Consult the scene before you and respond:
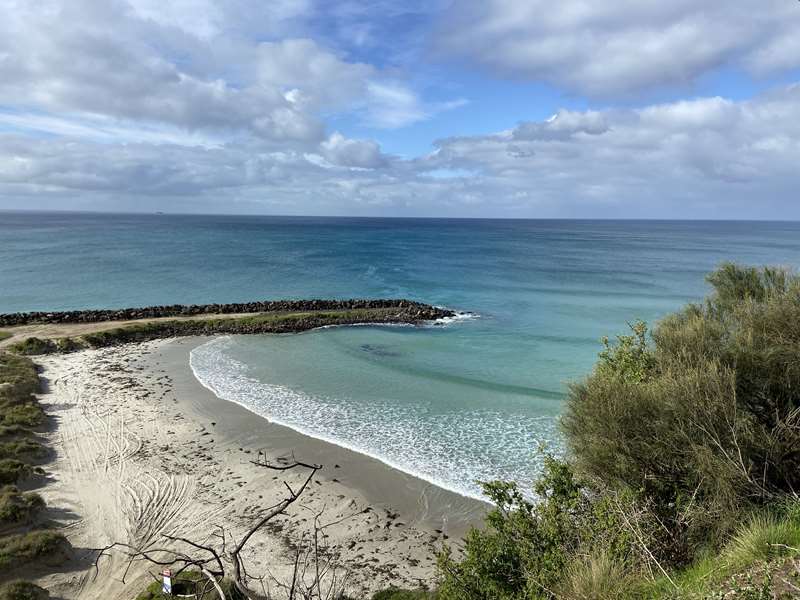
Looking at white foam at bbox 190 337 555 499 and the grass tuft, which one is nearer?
the grass tuft

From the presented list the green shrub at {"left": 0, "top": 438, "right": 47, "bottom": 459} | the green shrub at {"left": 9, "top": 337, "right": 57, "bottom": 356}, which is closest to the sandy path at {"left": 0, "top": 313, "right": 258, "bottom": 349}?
the green shrub at {"left": 9, "top": 337, "right": 57, "bottom": 356}

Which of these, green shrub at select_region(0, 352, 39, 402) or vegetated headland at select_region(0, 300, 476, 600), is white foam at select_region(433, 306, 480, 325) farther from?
green shrub at select_region(0, 352, 39, 402)

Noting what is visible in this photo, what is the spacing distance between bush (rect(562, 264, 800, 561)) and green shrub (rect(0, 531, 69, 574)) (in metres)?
13.4

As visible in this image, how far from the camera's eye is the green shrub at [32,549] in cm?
1217

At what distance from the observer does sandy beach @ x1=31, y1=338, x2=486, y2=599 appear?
12961 mm

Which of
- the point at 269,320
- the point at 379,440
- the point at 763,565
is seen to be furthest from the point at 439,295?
the point at 763,565

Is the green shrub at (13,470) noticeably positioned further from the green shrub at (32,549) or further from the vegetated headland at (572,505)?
the green shrub at (32,549)

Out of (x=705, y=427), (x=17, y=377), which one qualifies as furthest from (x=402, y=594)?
(x=17, y=377)

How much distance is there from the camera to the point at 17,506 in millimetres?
14109

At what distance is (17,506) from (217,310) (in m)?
36.4

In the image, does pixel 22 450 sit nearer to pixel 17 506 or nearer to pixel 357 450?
pixel 17 506

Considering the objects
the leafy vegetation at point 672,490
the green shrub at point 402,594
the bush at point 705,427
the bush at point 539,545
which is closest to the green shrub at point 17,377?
the green shrub at point 402,594

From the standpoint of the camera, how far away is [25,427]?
20922 mm

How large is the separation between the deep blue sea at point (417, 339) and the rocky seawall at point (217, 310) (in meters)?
4.81
